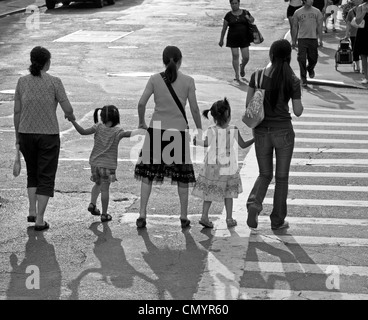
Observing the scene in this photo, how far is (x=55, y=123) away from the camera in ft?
33.5

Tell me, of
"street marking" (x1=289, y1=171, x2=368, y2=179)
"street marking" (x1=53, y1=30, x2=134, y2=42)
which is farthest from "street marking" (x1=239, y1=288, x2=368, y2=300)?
"street marking" (x1=53, y1=30, x2=134, y2=42)

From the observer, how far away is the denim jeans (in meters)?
10.1

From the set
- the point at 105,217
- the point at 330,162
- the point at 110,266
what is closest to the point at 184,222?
the point at 105,217

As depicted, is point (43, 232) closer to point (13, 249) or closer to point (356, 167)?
point (13, 249)

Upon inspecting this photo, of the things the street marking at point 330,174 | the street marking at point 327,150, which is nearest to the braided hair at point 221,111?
the street marking at point 330,174

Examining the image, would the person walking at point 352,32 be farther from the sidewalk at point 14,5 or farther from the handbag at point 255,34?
the sidewalk at point 14,5

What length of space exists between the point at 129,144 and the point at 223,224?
4.48 m

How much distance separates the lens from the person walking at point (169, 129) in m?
10.1

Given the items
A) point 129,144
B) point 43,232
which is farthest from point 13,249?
point 129,144

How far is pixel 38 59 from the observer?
1004cm

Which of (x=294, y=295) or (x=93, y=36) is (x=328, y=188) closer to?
(x=294, y=295)

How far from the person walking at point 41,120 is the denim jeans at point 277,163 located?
6.81ft

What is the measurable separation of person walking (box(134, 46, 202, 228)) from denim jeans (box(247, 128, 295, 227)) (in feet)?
2.26

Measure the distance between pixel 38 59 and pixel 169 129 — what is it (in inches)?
61.2
